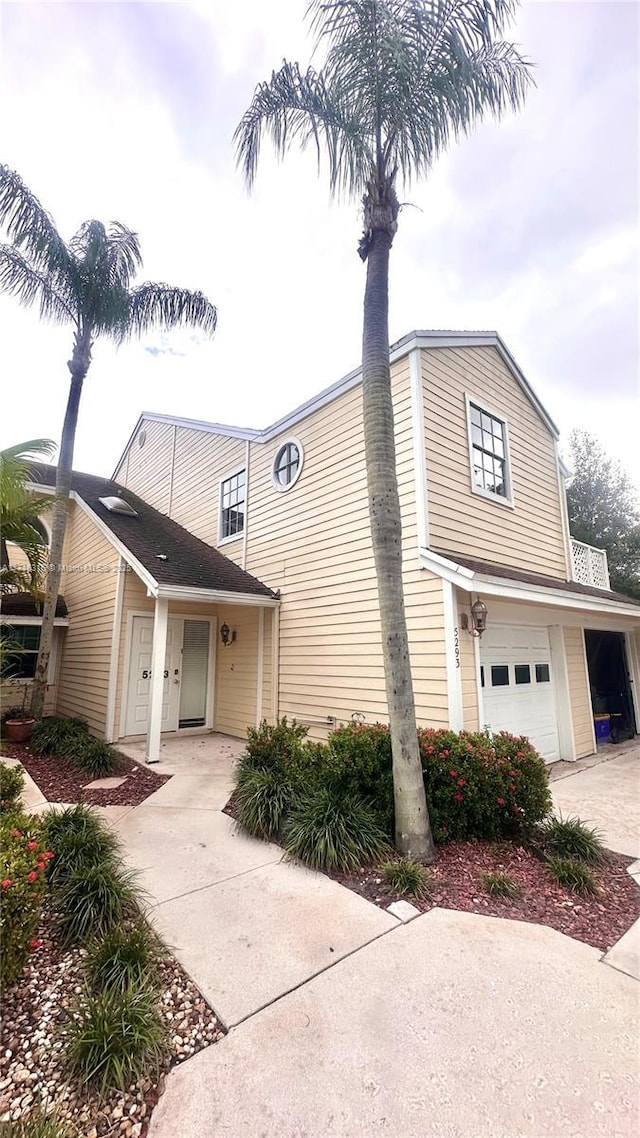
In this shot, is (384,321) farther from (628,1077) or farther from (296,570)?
(628,1077)

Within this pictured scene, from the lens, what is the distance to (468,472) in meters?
7.21

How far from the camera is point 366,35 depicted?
4.50 m

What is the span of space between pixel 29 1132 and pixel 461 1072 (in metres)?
→ 1.65

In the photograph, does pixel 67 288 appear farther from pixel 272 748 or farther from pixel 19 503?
pixel 272 748

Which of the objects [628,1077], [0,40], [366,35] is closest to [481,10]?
[366,35]

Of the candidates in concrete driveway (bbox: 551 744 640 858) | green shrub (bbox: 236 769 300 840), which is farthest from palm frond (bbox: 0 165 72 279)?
concrete driveway (bbox: 551 744 640 858)

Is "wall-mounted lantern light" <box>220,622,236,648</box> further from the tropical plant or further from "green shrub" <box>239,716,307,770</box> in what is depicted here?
"green shrub" <box>239,716,307,770</box>

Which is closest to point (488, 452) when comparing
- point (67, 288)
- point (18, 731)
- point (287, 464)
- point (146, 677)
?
point (287, 464)

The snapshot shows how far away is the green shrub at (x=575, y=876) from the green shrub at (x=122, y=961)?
2.99 meters

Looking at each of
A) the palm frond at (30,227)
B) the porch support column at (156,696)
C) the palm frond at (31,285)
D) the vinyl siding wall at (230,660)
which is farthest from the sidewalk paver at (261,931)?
the palm frond at (30,227)

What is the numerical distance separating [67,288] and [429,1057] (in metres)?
11.0

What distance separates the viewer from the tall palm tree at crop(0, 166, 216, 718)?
809cm

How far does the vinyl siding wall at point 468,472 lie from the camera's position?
6.68m

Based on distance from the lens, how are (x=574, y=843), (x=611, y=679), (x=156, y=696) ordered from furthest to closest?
(x=611, y=679), (x=156, y=696), (x=574, y=843)
